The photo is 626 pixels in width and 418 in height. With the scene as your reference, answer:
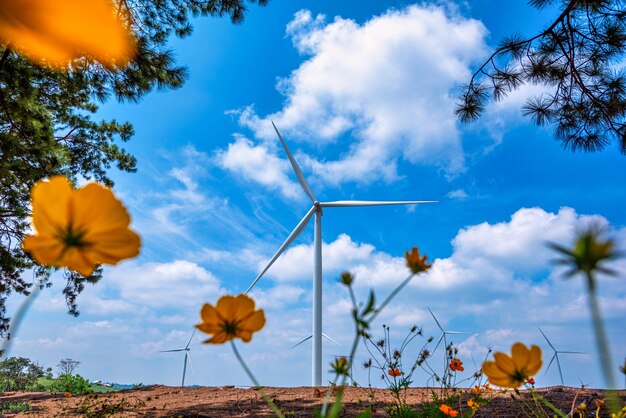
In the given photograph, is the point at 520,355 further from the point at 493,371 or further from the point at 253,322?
the point at 253,322

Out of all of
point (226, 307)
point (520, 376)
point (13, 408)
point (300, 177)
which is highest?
point (300, 177)

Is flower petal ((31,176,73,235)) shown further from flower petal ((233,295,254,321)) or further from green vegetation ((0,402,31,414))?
green vegetation ((0,402,31,414))

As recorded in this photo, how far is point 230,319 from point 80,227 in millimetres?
298

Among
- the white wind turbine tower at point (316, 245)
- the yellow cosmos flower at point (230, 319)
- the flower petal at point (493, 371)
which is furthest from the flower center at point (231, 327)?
the white wind turbine tower at point (316, 245)

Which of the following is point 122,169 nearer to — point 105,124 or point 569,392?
point 105,124

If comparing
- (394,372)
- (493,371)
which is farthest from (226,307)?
(394,372)

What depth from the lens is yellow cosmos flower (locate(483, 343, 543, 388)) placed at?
904 mm

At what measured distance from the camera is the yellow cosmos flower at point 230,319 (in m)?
0.81

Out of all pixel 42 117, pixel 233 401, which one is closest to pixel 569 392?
pixel 233 401

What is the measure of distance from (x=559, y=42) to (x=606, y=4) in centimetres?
80

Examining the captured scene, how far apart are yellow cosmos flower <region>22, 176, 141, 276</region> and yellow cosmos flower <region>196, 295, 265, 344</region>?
0.72 ft

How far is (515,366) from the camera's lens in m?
0.92

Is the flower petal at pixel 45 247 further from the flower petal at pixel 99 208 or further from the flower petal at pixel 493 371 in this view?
the flower petal at pixel 493 371

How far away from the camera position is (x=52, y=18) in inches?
39.1
